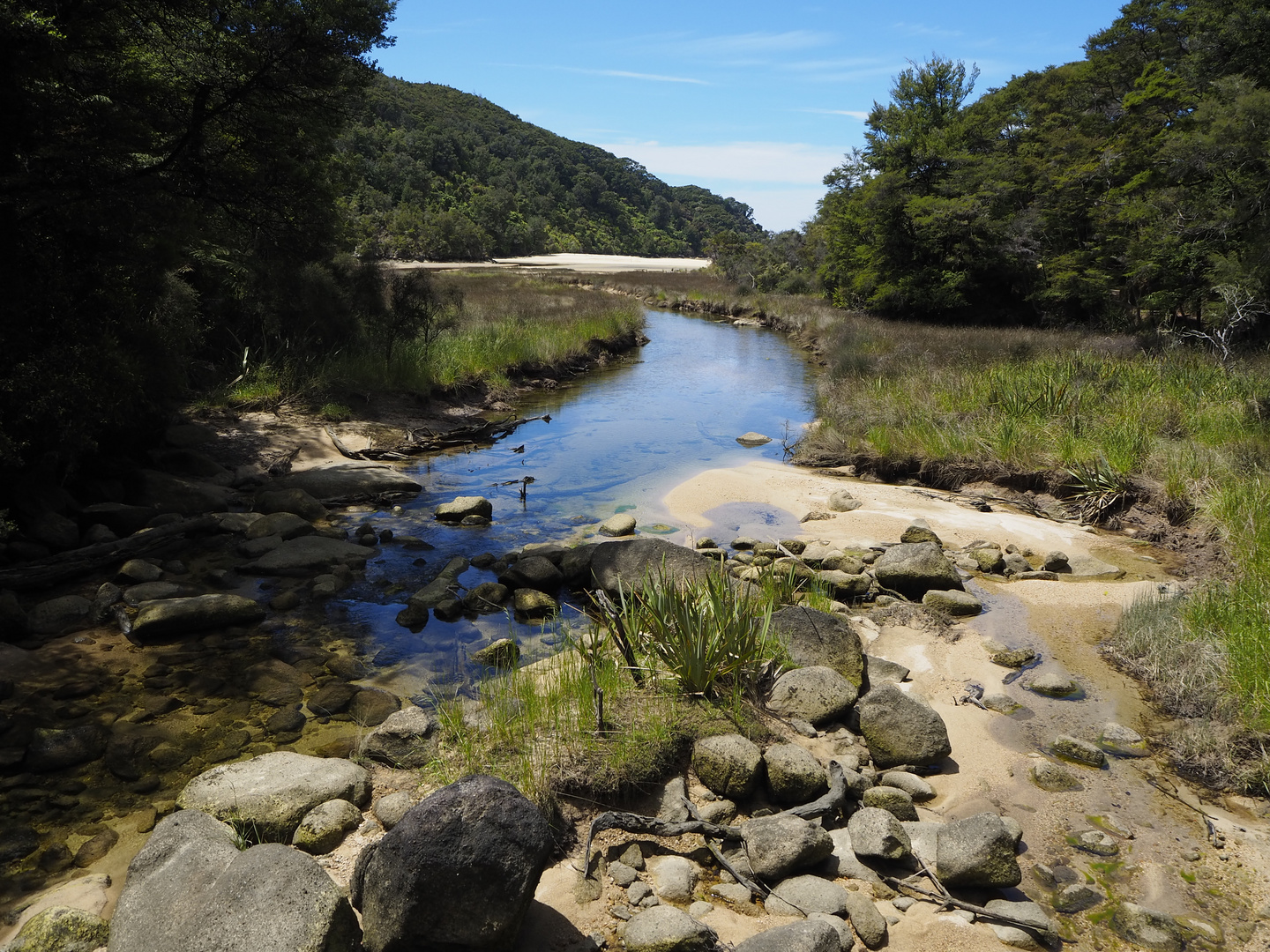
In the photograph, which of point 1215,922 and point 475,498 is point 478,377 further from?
point 1215,922

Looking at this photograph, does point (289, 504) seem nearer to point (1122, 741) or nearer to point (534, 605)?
point (534, 605)

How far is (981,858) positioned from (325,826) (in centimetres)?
348

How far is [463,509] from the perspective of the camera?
1090 centimetres

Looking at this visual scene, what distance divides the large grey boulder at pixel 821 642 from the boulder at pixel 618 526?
4049mm

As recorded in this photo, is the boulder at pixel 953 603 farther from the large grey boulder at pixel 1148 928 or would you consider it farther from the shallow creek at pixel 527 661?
the large grey boulder at pixel 1148 928

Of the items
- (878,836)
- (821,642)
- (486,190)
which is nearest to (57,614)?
(821,642)

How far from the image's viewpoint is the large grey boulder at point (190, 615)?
688 cm

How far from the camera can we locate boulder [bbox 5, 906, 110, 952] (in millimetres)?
3447

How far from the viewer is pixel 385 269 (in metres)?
19.0

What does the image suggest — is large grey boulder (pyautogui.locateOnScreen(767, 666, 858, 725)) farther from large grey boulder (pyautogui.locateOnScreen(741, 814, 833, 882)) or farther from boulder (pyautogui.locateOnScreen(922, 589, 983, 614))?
boulder (pyautogui.locateOnScreen(922, 589, 983, 614))

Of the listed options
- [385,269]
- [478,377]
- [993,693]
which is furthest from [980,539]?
[385,269]

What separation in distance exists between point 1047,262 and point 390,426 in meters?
21.0

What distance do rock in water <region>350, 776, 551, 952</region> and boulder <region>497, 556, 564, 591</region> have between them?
4.97 metres

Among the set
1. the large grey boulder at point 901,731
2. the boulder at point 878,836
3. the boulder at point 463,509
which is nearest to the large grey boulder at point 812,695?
the large grey boulder at point 901,731
